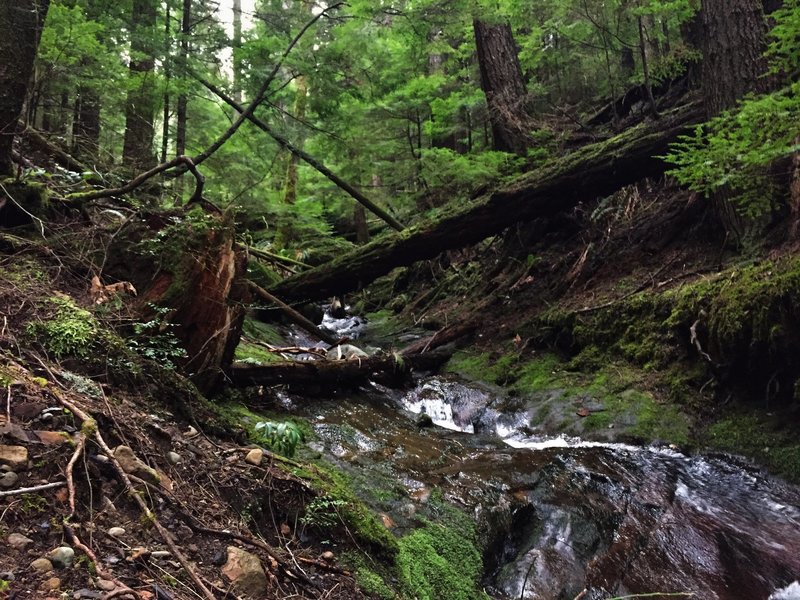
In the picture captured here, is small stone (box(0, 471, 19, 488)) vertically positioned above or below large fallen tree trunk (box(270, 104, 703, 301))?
below

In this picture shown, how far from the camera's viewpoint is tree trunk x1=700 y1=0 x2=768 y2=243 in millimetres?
6125

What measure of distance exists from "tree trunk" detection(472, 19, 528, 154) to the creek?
6.54 metres

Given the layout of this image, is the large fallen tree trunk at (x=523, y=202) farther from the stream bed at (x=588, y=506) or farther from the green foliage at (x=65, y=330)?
the green foliage at (x=65, y=330)

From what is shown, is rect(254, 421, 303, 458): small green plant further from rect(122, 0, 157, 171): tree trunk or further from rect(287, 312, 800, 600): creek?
rect(122, 0, 157, 171): tree trunk

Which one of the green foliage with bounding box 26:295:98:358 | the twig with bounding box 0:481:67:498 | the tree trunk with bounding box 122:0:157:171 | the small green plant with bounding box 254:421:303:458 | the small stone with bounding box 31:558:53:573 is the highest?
the tree trunk with bounding box 122:0:157:171

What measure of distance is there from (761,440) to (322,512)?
166 inches

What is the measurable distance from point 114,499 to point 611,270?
7.53 metres

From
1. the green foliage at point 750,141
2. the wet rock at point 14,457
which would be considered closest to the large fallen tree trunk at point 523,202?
the green foliage at point 750,141

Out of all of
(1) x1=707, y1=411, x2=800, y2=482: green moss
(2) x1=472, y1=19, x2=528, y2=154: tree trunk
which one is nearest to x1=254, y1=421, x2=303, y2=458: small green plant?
(1) x1=707, y1=411, x2=800, y2=482: green moss

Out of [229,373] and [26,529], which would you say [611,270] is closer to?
[229,373]

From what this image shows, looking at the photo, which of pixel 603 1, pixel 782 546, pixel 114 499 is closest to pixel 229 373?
pixel 114 499

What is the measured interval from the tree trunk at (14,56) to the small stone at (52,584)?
12.1ft

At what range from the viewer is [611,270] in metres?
7.85

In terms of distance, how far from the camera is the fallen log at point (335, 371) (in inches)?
203
